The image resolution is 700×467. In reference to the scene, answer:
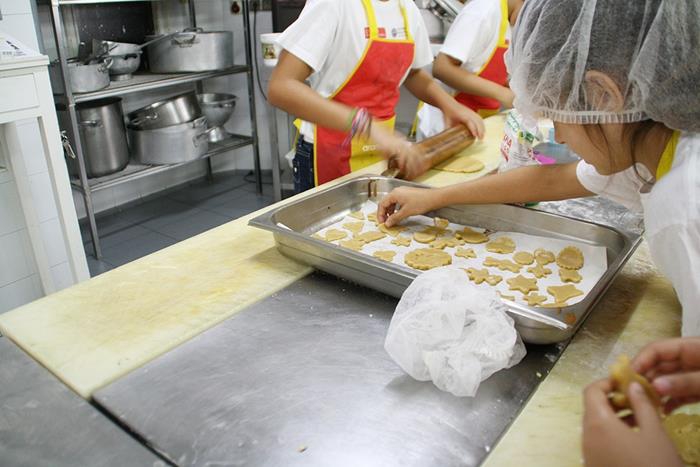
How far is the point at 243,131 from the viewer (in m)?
4.17

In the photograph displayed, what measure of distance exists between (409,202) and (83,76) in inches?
85.4

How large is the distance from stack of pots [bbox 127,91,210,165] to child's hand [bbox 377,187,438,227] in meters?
2.27

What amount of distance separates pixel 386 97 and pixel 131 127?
197cm

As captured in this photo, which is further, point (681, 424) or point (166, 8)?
point (166, 8)

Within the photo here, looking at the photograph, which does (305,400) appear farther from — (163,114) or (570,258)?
(163,114)

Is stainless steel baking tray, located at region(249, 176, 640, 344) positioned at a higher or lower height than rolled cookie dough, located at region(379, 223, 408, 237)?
higher

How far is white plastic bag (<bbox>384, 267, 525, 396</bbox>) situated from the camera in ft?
2.49

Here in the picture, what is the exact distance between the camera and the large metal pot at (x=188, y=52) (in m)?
3.23

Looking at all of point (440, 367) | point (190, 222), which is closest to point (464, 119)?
point (440, 367)

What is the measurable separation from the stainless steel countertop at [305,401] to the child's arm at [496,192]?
43 centimetres

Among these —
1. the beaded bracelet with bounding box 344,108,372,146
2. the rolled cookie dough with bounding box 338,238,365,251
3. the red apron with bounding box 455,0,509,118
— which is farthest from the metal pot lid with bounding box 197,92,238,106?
the rolled cookie dough with bounding box 338,238,365,251

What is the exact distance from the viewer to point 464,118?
196 centimetres

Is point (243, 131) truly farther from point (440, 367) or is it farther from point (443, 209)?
point (440, 367)

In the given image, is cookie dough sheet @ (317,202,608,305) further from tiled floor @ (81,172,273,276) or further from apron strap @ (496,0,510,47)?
tiled floor @ (81,172,273,276)
